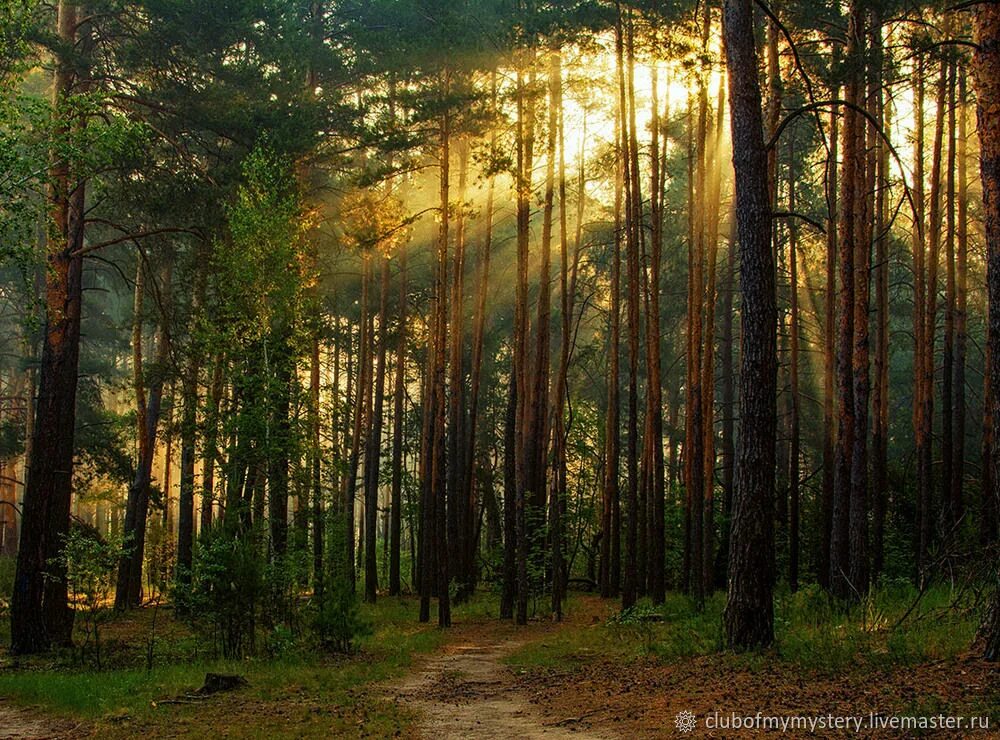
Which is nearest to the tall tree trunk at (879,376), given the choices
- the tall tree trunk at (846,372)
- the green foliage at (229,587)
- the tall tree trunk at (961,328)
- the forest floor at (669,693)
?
the tall tree trunk at (961,328)

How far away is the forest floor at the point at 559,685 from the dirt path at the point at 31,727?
0.13 feet

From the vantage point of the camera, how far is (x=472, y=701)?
1045 centimetres

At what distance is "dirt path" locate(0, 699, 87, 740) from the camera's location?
9.46 m

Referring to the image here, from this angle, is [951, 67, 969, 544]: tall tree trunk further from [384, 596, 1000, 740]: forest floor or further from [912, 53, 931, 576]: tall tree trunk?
[384, 596, 1000, 740]: forest floor

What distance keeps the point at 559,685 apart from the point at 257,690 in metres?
3.68

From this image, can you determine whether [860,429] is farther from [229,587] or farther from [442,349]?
[229,587]

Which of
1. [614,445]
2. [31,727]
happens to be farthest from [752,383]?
[614,445]

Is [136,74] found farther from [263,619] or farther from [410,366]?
[410,366]

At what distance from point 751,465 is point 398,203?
11.1m

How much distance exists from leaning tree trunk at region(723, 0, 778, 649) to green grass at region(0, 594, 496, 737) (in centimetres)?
433

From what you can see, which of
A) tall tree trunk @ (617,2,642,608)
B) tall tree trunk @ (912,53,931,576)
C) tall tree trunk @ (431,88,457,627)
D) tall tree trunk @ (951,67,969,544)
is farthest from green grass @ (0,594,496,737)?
tall tree trunk @ (951,67,969,544)

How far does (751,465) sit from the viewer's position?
10.8 m

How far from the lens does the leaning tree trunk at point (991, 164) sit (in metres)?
8.54

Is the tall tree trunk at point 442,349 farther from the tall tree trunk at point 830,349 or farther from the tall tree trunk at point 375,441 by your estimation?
the tall tree trunk at point 830,349
